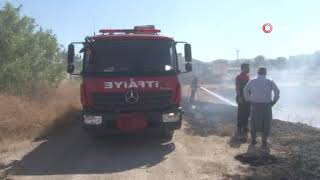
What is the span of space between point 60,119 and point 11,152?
15.6 ft

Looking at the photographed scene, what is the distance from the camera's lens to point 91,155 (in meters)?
11.4

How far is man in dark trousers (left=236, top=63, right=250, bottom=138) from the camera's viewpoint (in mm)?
13250

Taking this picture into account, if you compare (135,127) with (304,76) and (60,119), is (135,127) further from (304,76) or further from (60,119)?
(304,76)

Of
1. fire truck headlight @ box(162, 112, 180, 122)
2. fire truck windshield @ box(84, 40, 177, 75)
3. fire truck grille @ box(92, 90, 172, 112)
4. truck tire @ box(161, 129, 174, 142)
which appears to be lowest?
truck tire @ box(161, 129, 174, 142)

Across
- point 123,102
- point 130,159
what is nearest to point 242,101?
point 123,102

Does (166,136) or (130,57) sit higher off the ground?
(130,57)

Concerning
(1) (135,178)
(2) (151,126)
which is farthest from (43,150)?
(1) (135,178)

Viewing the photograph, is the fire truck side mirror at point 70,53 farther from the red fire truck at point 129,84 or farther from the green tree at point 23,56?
the green tree at point 23,56

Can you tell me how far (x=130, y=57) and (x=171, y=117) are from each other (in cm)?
169

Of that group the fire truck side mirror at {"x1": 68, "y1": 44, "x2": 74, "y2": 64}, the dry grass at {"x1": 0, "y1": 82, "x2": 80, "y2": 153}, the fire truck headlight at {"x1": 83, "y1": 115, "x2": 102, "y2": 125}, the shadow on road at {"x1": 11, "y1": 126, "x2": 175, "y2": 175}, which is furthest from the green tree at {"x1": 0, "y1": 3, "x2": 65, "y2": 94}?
the fire truck headlight at {"x1": 83, "y1": 115, "x2": 102, "y2": 125}

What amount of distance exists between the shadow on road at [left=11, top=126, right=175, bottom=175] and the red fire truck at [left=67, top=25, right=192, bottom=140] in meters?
0.57

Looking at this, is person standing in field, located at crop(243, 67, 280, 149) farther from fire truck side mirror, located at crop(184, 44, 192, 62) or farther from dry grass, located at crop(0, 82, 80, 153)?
dry grass, located at crop(0, 82, 80, 153)

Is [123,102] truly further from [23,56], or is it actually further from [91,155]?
[23,56]

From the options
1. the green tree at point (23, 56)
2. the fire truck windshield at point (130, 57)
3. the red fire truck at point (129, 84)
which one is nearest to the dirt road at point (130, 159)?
the red fire truck at point (129, 84)
